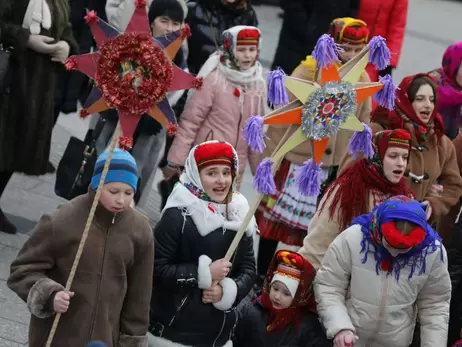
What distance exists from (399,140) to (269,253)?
174cm

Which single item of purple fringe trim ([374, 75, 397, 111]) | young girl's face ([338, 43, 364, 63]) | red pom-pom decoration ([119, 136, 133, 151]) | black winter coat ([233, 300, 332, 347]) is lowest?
black winter coat ([233, 300, 332, 347])

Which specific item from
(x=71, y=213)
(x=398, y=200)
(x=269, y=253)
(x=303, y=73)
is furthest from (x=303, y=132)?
(x=269, y=253)

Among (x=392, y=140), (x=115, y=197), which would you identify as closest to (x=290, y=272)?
(x=392, y=140)

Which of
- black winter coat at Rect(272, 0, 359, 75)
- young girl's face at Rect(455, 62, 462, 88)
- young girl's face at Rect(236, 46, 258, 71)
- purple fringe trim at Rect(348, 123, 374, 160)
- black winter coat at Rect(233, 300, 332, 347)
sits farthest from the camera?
black winter coat at Rect(272, 0, 359, 75)

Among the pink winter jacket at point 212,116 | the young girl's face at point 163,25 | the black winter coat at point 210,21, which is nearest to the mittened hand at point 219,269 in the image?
the pink winter jacket at point 212,116

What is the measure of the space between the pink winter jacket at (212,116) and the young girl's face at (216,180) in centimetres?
174

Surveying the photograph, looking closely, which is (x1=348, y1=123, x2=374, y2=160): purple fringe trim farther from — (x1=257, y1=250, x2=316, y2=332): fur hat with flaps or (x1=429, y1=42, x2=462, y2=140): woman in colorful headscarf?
(x1=429, y1=42, x2=462, y2=140): woman in colorful headscarf

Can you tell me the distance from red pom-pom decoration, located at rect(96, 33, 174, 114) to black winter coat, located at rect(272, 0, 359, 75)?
153 inches

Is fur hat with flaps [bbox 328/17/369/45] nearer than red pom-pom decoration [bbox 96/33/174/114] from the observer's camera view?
No

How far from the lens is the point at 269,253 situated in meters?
7.30

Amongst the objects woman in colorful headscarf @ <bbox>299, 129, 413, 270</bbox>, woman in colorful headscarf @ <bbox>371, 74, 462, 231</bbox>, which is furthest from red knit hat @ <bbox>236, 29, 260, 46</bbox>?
woman in colorful headscarf @ <bbox>299, 129, 413, 270</bbox>

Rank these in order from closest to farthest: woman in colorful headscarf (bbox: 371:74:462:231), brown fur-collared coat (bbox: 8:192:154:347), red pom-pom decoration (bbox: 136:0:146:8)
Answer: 1. brown fur-collared coat (bbox: 8:192:154:347)
2. red pom-pom decoration (bbox: 136:0:146:8)
3. woman in colorful headscarf (bbox: 371:74:462:231)

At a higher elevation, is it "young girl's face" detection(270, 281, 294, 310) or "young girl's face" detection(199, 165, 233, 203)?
"young girl's face" detection(199, 165, 233, 203)

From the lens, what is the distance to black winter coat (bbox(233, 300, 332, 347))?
541 centimetres
